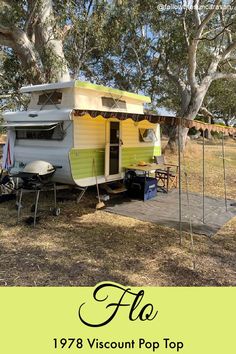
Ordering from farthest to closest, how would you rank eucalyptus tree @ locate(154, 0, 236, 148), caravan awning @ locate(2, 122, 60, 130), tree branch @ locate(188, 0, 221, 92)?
eucalyptus tree @ locate(154, 0, 236, 148)
tree branch @ locate(188, 0, 221, 92)
caravan awning @ locate(2, 122, 60, 130)

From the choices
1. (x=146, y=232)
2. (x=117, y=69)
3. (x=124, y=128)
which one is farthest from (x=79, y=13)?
(x=146, y=232)

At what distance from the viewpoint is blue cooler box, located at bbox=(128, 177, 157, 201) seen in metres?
8.48

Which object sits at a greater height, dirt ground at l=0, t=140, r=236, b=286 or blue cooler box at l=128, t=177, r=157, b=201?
blue cooler box at l=128, t=177, r=157, b=201

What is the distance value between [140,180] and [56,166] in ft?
8.16

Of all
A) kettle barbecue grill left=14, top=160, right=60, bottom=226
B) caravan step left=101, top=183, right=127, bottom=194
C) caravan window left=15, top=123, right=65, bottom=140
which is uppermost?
caravan window left=15, top=123, right=65, bottom=140

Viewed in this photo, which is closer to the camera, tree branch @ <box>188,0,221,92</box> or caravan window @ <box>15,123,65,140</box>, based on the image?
caravan window @ <box>15,123,65,140</box>

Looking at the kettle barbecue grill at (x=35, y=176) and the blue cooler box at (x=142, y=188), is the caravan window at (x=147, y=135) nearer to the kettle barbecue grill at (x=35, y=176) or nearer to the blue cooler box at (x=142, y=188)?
the blue cooler box at (x=142, y=188)

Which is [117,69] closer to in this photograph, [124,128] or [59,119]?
[124,128]

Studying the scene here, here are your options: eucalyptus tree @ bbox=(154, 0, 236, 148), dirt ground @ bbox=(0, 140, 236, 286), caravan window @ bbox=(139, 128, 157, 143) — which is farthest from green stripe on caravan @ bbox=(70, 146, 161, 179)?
eucalyptus tree @ bbox=(154, 0, 236, 148)

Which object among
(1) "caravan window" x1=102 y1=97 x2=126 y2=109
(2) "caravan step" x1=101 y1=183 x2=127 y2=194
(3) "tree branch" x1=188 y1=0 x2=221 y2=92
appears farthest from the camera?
(3) "tree branch" x1=188 y1=0 x2=221 y2=92

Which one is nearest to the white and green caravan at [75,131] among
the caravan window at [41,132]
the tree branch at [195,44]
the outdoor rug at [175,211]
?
the caravan window at [41,132]

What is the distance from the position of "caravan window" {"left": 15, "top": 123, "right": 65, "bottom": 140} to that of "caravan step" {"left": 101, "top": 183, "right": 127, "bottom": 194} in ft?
6.54

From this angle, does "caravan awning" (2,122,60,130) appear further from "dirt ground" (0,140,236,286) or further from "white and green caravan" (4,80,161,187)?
"dirt ground" (0,140,236,286)

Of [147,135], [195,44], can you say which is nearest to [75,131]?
[147,135]
